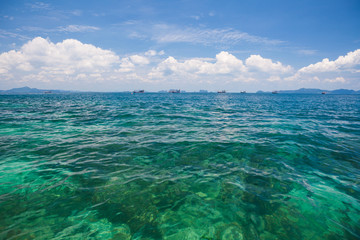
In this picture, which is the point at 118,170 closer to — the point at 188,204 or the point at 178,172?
the point at 178,172

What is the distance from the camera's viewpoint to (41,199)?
223 inches

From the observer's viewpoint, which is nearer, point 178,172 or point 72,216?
point 72,216

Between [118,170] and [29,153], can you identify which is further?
[29,153]

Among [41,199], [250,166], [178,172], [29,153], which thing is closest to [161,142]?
[178,172]

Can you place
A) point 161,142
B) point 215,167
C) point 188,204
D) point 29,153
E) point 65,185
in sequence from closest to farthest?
point 188,204 → point 65,185 → point 215,167 → point 29,153 → point 161,142

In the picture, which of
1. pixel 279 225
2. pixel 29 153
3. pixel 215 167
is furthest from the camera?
pixel 29 153

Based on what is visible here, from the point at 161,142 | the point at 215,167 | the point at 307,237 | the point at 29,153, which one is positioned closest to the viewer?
the point at 307,237

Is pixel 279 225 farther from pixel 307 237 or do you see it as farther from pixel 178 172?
pixel 178 172

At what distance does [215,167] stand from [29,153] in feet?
37.8

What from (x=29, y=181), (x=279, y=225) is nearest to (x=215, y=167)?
(x=279, y=225)

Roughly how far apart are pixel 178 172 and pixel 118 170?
9.94 ft

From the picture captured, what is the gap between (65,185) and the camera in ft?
21.3

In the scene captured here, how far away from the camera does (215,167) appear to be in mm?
8328

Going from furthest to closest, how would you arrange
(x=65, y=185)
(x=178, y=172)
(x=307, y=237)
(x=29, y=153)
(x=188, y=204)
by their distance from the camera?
(x=29, y=153), (x=178, y=172), (x=65, y=185), (x=188, y=204), (x=307, y=237)
